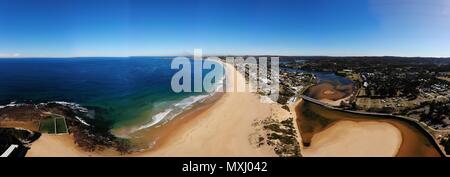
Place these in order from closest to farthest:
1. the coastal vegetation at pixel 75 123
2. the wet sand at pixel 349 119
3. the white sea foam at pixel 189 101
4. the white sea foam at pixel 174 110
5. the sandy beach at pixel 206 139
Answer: the sandy beach at pixel 206 139
the wet sand at pixel 349 119
the coastal vegetation at pixel 75 123
the white sea foam at pixel 174 110
the white sea foam at pixel 189 101

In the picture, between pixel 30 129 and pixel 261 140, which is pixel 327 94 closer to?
pixel 261 140

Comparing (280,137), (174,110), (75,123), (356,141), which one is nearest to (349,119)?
(356,141)

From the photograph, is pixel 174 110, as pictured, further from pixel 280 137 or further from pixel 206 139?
pixel 280 137

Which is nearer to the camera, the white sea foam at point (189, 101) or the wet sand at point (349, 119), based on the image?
the wet sand at point (349, 119)

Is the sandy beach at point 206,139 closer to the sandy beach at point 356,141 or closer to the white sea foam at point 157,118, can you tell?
the white sea foam at point 157,118

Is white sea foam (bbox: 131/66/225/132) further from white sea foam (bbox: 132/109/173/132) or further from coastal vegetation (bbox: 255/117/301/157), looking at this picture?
coastal vegetation (bbox: 255/117/301/157)

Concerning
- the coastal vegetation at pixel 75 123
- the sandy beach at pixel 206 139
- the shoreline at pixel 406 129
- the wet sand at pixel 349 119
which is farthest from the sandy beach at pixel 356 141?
the coastal vegetation at pixel 75 123

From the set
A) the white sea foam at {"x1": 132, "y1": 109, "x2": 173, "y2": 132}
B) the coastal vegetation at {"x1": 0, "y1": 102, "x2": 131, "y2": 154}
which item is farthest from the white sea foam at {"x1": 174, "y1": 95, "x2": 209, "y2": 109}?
the coastal vegetation at {"x1": 0, "y1": 102, "x2": 131, "y2": 154}
